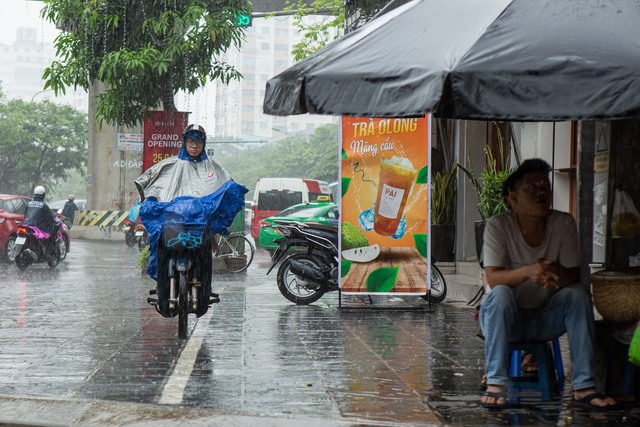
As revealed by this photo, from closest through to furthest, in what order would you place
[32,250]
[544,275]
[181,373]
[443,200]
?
[544,275] → [181,373] → [443,200] → [32,250]

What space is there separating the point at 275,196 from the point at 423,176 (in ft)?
76.3

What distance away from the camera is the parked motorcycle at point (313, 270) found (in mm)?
12406

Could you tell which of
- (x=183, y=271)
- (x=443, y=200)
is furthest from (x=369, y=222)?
(x=443, y=200)

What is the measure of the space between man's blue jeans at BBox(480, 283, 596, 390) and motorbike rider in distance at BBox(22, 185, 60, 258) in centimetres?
1572

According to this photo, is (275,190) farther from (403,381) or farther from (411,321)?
(403,381)

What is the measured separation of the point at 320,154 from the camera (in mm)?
86938

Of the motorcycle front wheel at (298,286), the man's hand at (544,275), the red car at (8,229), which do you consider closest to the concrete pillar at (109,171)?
the red car at (8,229)

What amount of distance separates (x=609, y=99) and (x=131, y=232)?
89.7 ft

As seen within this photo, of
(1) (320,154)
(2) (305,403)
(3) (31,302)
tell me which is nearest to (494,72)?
(2) (305,403)

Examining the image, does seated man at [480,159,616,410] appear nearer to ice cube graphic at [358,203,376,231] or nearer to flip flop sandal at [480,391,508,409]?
flip flop sandal at [480,391,508,409]

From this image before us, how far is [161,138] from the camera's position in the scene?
59.9ft

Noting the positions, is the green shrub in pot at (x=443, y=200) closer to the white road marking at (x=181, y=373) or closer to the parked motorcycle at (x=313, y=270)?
the parked motorcycle at (x=313, y=270)

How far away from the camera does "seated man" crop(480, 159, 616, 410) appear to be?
5645 millimetres

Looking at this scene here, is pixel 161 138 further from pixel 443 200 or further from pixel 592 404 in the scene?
pixel 592 404
